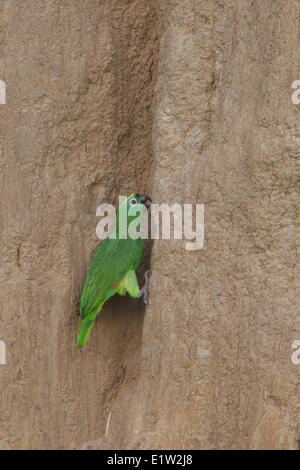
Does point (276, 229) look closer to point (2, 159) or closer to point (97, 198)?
point (97, 198)

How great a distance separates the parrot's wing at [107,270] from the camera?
3.63 m

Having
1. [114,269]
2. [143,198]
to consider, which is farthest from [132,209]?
[114,269]

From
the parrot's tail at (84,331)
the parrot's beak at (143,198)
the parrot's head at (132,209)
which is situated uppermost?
the parrot's beak at (143,198)

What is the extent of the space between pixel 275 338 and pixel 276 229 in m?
0.57

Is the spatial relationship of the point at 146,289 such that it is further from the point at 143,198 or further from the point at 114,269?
the point at 143,198

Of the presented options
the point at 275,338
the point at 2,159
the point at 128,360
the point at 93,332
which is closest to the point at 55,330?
the point at 93,332

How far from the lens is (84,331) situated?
370 centimetres

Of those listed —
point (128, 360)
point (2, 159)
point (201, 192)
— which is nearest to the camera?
point (201, 192)

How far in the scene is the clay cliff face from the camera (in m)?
3.11

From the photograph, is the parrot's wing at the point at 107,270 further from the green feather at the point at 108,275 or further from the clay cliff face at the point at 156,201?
the clay cliff face at the point at 156,201

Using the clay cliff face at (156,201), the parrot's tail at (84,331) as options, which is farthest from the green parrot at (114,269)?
the clay cliff face at (156,201)

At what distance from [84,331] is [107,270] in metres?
0.41

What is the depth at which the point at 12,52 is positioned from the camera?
11.9ft

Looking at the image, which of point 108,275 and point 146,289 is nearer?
point 108,275
